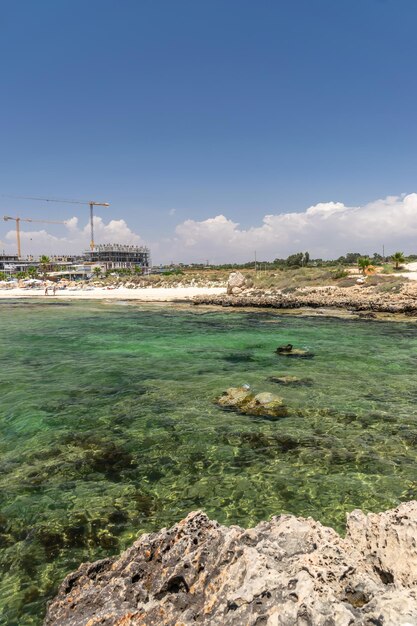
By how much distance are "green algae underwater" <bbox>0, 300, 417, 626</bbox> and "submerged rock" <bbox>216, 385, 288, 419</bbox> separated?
1.32ft

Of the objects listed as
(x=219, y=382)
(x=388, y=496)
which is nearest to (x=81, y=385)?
(x=219, y=382)

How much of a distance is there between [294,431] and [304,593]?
25.7 feet

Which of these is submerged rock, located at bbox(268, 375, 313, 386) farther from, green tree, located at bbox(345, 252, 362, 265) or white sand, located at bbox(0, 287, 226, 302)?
green tree, located at bbox(345, 252, 362, 265)

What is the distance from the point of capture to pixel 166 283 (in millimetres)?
85938

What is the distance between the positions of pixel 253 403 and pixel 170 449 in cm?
391

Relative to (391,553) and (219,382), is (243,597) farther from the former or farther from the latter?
(219,382)

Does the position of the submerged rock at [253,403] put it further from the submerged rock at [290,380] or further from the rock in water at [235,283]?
the rock in water at [235,283]

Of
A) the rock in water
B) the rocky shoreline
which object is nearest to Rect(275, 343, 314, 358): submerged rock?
the rocky shoreline

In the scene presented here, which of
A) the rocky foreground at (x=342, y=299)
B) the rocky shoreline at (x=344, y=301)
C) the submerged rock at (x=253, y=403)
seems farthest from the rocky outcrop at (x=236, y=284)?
the submerged rock at (x=253, y=403)

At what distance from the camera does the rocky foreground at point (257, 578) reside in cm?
304

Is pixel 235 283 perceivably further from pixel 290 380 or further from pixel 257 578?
pixel 257 578

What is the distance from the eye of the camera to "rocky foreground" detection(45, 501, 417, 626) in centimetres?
304

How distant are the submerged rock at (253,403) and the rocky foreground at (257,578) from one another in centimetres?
731

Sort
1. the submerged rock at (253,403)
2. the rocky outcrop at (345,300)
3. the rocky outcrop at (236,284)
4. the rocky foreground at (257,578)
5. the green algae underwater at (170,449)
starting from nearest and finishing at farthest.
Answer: the rocky foreground at (257,578) < the green algae underwater at (170,449) < the submerged rock at (253,403) < the rocky outcrop at (345,300) < the rocky outcrop at (236,284)
